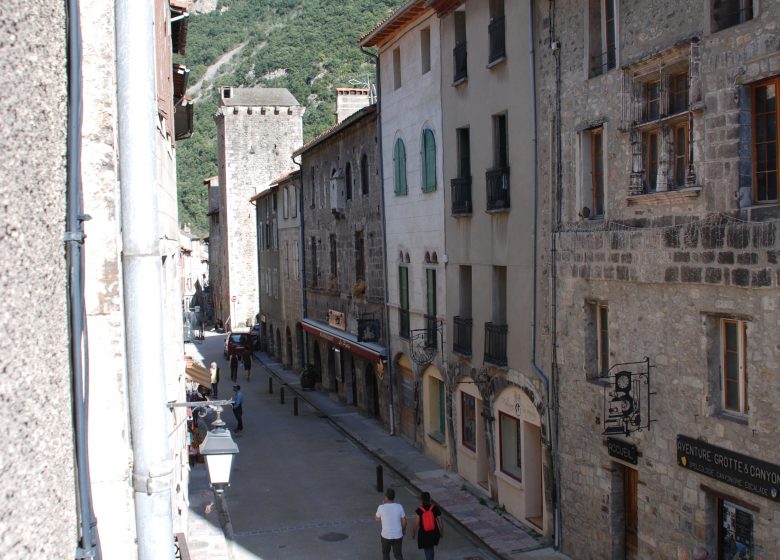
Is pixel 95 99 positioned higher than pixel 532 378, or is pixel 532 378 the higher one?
pixel 95 99

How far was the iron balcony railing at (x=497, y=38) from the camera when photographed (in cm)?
1725

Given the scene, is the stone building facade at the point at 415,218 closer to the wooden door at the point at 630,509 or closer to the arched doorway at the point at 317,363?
the wooden door at the point at 630,509

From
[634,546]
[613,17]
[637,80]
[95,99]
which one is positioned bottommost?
[634,546]

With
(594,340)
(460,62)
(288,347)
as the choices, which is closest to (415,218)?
(460,62)

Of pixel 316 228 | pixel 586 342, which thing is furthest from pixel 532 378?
pixel 316 228

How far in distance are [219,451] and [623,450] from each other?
699 cm

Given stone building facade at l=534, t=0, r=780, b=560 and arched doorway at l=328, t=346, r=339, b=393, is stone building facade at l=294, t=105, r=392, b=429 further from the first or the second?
stone building facade at l=534, t=0, r=780, b=560

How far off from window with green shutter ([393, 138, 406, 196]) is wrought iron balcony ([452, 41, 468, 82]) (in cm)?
419

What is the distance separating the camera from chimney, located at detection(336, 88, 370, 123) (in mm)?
37688

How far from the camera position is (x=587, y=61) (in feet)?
46.7

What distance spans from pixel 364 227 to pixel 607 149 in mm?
14739

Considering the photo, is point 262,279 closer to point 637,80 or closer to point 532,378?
point 532,378

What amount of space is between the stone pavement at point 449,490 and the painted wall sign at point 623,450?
243cm

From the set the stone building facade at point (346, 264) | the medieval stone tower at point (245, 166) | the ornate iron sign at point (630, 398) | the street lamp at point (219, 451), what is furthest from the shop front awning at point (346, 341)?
the medieval stone tower at point (245, 166)
